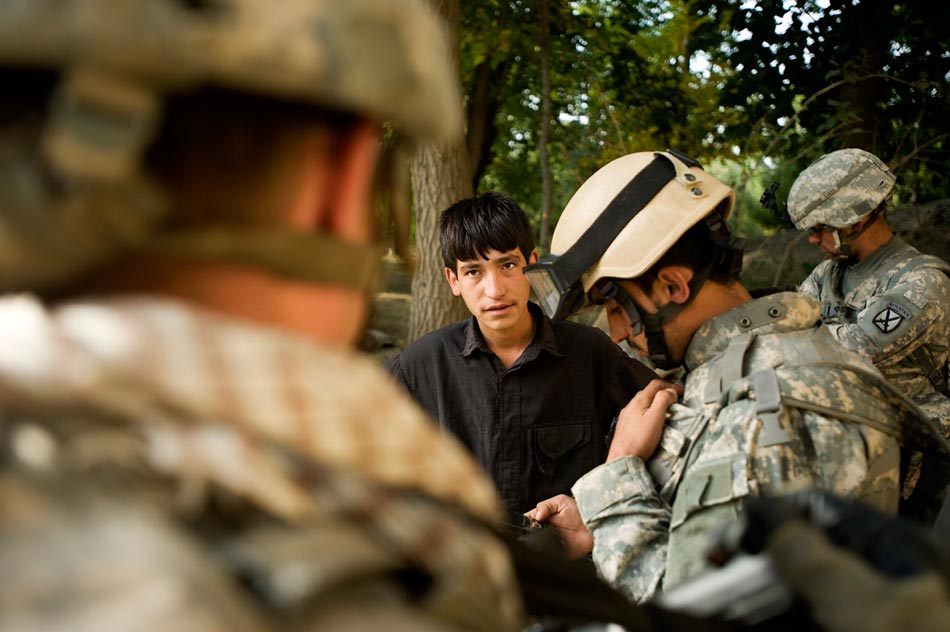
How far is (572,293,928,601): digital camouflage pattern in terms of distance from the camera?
7.91 feet

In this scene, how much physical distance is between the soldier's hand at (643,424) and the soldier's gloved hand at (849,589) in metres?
1.48

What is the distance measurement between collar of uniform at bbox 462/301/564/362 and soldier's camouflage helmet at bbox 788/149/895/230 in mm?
2723

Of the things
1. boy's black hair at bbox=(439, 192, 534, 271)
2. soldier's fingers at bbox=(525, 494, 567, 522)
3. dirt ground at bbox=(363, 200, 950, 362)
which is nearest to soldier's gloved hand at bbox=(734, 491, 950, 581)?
soldier's fingers at bbox=(525, 494, 567, 522)

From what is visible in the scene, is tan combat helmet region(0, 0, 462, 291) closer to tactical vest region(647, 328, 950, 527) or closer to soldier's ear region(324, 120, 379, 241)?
soldier's ear region(324, 120, 379, 241)

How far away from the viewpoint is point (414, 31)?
3.09ft

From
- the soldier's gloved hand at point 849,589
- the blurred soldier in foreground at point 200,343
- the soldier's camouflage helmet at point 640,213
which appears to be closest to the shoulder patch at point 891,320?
the soldier's camouflage helmet at point 640,213

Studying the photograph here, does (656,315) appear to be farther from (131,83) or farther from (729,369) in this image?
(131,83)

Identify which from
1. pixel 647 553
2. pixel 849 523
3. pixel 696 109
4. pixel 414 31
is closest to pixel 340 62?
pixel 414 31

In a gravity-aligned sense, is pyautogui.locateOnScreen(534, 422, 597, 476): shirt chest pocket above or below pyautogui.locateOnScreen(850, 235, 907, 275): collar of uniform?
below

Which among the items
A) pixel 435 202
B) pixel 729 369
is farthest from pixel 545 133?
pixel 729 369

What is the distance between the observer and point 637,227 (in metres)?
2.88

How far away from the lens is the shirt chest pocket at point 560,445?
400 cm

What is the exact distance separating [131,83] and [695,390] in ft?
7.23

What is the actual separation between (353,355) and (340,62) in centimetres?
29
